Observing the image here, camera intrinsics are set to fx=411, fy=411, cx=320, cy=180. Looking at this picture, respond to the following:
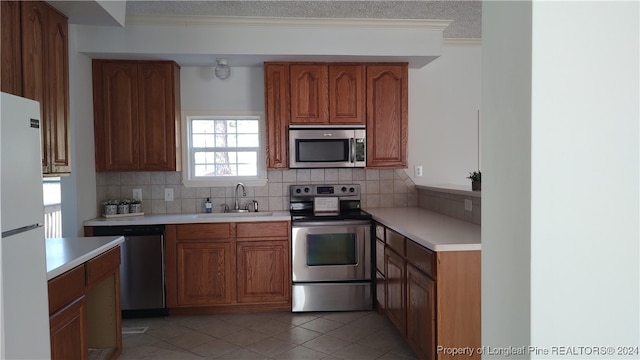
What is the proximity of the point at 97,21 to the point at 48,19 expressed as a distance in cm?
40

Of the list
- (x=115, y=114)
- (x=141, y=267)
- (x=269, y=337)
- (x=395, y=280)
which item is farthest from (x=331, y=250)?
(x=115, y=114)

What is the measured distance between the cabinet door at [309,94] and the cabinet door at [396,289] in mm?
1413

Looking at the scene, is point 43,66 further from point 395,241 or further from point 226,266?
point 395,241

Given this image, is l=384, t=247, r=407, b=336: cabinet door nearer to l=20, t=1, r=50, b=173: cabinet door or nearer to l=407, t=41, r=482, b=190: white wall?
l=407, t=41, r=482, b=190: white wall

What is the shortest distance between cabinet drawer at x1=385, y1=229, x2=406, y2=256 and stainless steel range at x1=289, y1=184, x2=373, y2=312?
0.45 metres

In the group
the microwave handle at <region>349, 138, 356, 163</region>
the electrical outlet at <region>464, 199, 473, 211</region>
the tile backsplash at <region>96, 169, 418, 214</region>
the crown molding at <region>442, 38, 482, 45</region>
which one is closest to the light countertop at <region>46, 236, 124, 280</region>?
the tile backsplash at <region>96, 169, 418, 214</region>

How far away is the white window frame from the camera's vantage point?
13.3 ft

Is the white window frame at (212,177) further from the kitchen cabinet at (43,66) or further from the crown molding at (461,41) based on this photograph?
the crown molding at (461,41)
